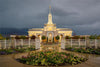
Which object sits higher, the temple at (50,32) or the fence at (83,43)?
the temple at (50,32)

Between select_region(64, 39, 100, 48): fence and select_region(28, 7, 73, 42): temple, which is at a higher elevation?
select_region(28, 7, 73, 42): temple

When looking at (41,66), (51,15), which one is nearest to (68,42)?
(41,66)

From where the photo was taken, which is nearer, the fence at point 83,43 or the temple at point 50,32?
the fence at point 83,43

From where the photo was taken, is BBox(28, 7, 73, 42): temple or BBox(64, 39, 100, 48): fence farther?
BBox(28, 7, 73, 42): temple

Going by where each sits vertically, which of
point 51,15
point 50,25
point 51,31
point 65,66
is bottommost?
point 65,66

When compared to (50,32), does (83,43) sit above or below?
below

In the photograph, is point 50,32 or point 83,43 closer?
point 83,43

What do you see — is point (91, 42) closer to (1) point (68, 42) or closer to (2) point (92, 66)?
(1) point (68, 42)

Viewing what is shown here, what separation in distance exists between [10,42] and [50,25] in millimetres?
24712

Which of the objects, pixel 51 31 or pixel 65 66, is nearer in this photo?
pixel 65 66

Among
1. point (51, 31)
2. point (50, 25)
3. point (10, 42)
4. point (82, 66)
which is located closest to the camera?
point (82, 66)

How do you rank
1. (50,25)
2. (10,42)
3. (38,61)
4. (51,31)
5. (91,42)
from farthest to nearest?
(50,25) < (51,31) < (91,42) < (10,42) < (38,61)

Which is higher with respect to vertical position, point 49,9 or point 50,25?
point 49,9

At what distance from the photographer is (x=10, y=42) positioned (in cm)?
1185
